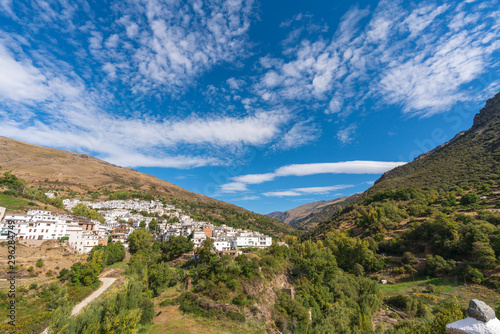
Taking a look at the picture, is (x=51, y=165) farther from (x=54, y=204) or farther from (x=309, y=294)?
(x=309, y=294)

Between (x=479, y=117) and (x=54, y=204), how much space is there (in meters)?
201

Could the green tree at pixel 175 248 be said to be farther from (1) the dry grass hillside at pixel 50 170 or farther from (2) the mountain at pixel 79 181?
(1) the dry grass hillside at pixel 50 170

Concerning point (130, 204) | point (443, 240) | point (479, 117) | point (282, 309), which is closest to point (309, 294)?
point (282, 309)

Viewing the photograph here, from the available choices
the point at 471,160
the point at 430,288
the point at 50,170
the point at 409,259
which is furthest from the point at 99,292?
the point at 50,170

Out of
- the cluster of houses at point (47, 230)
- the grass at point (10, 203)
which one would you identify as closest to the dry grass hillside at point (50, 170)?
the grass at point (10, 203)

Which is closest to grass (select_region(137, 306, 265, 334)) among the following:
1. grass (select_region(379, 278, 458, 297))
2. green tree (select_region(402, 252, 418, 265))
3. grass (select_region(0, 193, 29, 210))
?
grass (select_region(379, 278, 458, 297))

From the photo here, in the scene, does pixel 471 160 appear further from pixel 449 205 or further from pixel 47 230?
pixel 47 230

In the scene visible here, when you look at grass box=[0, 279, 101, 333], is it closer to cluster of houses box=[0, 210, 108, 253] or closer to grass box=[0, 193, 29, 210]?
cluster of houses box=[0, 210, 108, 253]

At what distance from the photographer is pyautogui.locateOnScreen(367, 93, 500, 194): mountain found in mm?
76331

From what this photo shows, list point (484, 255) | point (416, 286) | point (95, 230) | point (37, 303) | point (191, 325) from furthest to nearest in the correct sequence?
point (95, 230) → point (416, 286) → point (484, 255) → point (191, 325) → point (37, 303)

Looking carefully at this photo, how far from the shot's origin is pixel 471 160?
281ft

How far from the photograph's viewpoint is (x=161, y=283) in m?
40.2

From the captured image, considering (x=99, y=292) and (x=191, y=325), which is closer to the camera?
(x=191, y=325)

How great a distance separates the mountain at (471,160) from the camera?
76.3 meters
